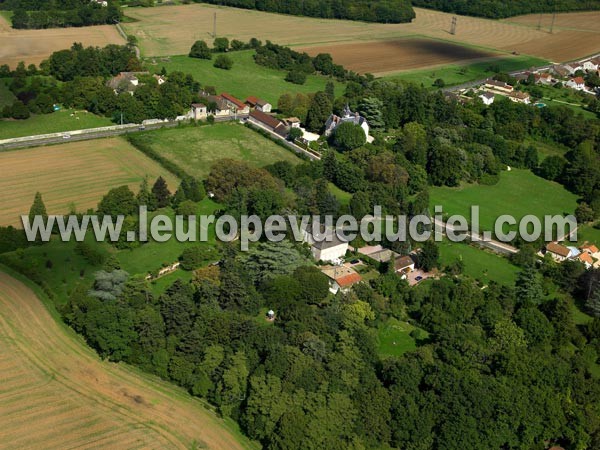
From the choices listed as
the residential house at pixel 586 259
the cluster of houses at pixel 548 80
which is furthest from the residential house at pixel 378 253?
the cluster of houses at pixel 548 80

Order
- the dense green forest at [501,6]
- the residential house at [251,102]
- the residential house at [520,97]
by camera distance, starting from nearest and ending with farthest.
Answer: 1. the residential house at [251,102]
2. the residential house at [520,97]
3. the dense green forest at [501,6]

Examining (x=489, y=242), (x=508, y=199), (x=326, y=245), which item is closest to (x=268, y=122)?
(x=508, y=199)

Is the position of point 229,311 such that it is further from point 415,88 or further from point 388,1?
point 388,1

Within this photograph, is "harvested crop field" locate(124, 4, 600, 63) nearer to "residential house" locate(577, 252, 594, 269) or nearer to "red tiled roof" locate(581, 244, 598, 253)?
"red tiled roof" locate(581, 244, 598, 253)

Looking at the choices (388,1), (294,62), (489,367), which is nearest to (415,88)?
(294,62)

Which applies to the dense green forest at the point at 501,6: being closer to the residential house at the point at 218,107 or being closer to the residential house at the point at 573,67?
the residential house at the point at 573,67

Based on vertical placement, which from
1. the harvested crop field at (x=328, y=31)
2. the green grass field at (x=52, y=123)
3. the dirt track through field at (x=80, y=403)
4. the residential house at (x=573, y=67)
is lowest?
the dirt track through field at (x=80, y=403)

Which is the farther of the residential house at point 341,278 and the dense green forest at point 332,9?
the dense green forest at point 332,9
